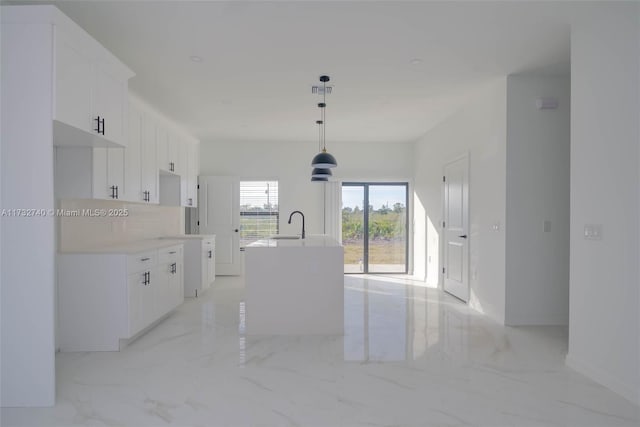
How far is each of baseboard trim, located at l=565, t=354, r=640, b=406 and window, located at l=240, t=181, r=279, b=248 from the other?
559cm

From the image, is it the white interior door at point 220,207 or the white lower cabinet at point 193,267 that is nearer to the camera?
the white lower cabinet at point 193,267

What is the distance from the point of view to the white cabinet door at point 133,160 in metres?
4.47

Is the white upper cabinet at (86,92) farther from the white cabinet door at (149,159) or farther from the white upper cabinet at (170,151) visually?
the white upper cabinet at (170,151)

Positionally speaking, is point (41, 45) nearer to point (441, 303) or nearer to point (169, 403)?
point (169, 403)

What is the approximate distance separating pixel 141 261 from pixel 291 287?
4.90 feet

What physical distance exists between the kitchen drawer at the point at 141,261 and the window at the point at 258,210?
3532 mm

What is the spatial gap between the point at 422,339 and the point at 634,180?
220 cm

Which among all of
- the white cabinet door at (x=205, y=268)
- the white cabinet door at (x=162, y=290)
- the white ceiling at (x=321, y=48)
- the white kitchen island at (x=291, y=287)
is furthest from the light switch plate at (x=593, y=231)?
the white cabinet door at (x=205, y=268)

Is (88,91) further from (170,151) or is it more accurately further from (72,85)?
(170,151)

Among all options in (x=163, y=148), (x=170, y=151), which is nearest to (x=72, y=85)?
(x=163, y=148)

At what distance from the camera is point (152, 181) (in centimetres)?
527

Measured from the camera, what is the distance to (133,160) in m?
4.66

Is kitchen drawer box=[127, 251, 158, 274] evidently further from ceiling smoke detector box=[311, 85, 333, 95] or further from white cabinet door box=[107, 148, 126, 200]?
ceiling smoke detector box=[311, 85, 333, 95]

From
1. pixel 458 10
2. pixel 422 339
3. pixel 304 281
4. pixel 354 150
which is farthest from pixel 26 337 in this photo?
pixel 354 150
